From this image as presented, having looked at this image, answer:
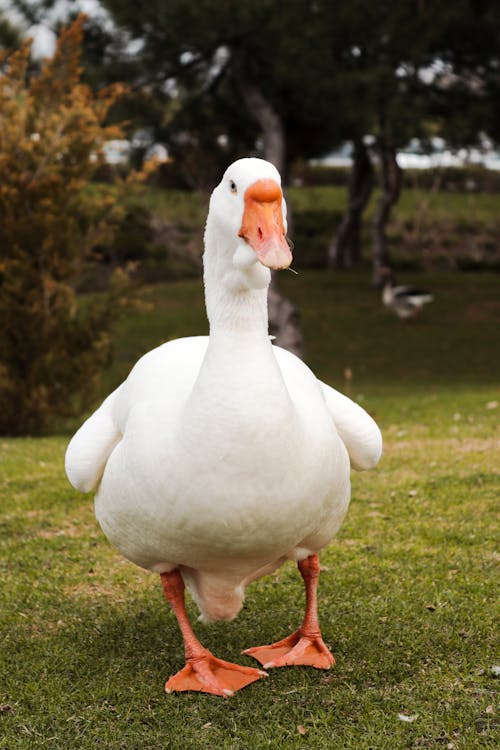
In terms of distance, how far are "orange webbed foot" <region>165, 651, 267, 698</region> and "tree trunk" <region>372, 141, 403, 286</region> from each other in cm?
1554

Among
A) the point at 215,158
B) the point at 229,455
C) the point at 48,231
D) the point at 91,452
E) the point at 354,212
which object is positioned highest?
the point at 229,455

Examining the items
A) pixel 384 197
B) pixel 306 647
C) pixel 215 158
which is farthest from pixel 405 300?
pixel 306 647

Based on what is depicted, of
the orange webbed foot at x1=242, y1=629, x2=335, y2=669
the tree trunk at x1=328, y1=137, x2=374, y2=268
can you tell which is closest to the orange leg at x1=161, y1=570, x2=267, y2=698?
the orange webbed foot at x1=242, y1=629, x2=335, y2=669

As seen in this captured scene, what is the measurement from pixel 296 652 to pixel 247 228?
1.83 metres

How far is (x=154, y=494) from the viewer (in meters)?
3.30

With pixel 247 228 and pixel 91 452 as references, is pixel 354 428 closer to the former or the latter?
pixel 91 452

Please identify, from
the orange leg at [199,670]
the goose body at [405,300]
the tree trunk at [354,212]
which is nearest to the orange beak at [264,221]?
the orange leg at [199,670]

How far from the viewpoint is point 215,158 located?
18672 mm

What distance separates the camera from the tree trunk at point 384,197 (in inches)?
762

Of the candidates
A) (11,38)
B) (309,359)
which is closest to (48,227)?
(11,38)

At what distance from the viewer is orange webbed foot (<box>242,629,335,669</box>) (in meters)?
3.87

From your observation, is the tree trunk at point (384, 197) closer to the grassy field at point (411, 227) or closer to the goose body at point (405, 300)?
the goose body at point (405, 300)

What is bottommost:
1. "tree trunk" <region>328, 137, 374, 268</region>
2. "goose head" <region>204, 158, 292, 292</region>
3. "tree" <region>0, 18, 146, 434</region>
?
"tree trunk" <region>328, 137, 374, 268</region>

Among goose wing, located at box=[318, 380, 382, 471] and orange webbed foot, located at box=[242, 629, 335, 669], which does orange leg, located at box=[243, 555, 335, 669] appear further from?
goose wing, located at box=[318, 380, 382, 471]
